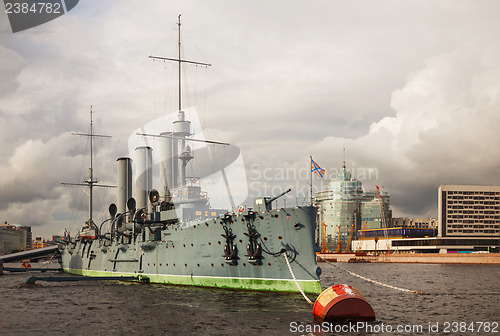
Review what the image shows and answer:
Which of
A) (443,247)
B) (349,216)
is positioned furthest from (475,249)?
(349,216)

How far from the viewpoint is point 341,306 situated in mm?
19969

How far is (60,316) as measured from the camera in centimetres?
2577

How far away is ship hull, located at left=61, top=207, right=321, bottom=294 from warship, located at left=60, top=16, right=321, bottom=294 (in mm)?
60

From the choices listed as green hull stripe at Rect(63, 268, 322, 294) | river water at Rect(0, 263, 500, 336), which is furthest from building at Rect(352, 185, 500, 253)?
green hull stripe at Rect(63, 268, 322, 294)

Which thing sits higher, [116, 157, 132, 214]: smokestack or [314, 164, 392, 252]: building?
[116, 157, 132, 214]: smokestack

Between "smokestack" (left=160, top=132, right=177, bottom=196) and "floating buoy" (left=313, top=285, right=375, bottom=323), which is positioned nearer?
"floating buoy" (left=313, top=285, right=375, bottom=323)

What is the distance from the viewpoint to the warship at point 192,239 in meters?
28.8

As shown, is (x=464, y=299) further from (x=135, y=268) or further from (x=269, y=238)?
(x=135, y=268)

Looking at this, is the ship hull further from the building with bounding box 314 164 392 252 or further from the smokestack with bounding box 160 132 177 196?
the building with bounding box 314 164 392 252

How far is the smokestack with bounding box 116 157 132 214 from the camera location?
188ft

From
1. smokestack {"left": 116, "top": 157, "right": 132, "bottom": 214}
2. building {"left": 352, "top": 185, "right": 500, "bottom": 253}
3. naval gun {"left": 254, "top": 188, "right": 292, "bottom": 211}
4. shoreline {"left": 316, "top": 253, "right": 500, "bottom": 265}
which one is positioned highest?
smokestack {"left": 116, "top": 157, "right": 132, "bottom": 214}

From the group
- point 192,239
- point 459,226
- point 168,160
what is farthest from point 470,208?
point 192,239

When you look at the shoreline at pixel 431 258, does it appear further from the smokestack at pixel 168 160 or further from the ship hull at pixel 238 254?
the ship hull at pixel 238 254

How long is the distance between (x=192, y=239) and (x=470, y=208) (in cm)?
14784
